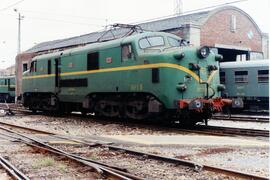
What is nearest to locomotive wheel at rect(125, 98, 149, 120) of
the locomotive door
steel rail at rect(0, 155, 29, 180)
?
the locomotive door

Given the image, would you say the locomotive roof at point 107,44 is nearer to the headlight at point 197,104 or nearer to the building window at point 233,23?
the headlight at point 197,104

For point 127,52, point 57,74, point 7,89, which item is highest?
point 127,52

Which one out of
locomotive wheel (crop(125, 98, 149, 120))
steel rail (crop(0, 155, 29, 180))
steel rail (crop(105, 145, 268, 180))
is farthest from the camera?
locomotive wheel (crop(125, 98, 149, 120))

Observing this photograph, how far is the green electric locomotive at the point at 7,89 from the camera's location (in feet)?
162

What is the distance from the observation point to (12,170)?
7172mm

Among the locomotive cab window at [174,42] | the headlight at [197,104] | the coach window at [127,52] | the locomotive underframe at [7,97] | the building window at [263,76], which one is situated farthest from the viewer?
the locomotive underframe at [7,97]

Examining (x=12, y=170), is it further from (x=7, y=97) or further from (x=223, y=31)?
(x=7, y=97)

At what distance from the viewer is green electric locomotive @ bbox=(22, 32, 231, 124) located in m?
13.5

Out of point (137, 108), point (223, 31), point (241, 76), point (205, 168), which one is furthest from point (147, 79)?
point (223, 31)

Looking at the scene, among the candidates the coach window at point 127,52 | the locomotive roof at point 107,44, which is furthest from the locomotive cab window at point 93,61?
the coach window at point 127,52

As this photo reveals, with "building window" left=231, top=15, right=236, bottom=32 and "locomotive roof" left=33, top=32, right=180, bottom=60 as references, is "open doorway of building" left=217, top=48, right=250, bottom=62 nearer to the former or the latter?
"building window" left=231, top=15, right=236, bottom=32

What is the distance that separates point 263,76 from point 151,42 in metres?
10.4

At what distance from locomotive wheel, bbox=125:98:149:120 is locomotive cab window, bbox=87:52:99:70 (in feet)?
8.16

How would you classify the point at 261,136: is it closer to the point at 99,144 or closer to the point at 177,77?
the point at 177,77
